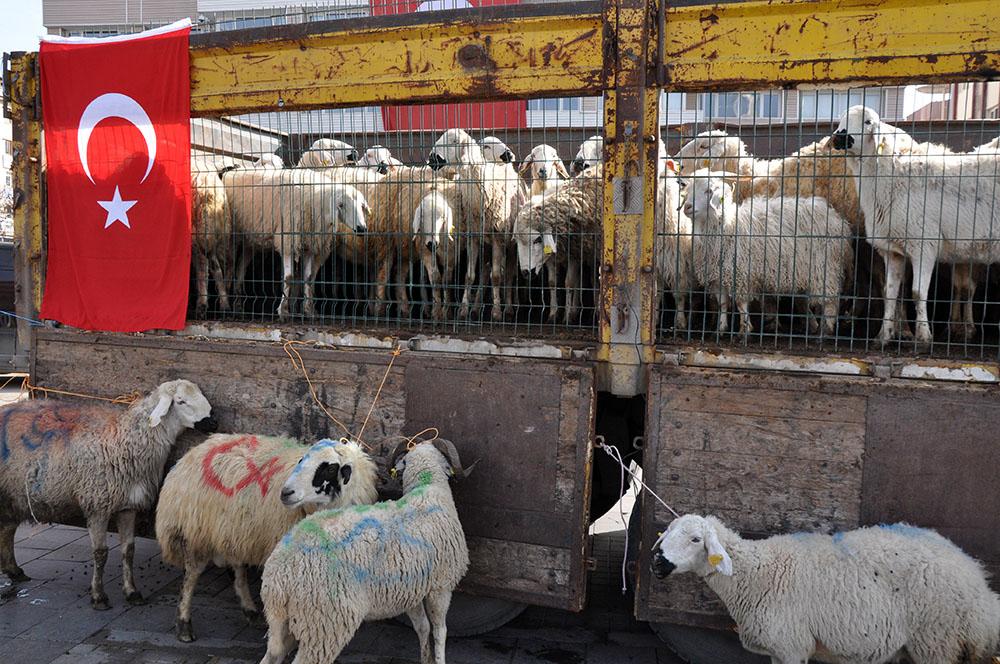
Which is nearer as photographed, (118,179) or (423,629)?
(423,629)

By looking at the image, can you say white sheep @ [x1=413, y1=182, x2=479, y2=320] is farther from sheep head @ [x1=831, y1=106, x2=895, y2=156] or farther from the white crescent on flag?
sheep head @ [x1=831, y1=106, x2=895, y2=156]

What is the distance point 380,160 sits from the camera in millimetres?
6406

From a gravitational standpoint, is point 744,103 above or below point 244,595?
above

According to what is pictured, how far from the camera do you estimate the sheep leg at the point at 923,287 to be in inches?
180

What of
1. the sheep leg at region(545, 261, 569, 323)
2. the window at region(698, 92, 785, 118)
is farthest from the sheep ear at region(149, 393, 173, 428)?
the window at region(698, 92, 785, 118)

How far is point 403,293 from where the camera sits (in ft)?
18.9

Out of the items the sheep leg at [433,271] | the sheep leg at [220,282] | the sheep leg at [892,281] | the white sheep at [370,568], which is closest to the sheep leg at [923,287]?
the sheep leg at [892,281]

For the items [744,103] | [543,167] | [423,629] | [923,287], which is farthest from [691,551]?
[744,103]

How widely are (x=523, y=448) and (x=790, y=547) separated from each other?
1496 mm

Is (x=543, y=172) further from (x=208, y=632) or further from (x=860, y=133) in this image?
(x=208, y=632)

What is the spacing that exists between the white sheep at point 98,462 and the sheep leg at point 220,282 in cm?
148

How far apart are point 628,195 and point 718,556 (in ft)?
6.35

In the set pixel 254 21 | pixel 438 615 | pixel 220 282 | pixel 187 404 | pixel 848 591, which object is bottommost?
pixel 438 615

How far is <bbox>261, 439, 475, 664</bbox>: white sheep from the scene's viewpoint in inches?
139
